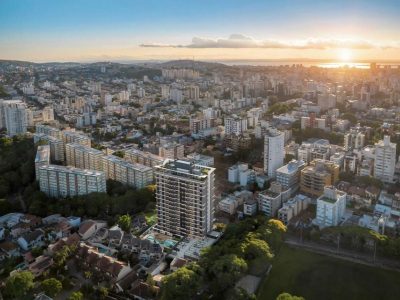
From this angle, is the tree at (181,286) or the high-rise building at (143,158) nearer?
the tree at (181,286)

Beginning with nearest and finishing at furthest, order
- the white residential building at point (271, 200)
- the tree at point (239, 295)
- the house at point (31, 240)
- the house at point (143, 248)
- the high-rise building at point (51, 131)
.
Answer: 1. the tree at point (239, 295)
2. the house at point (143, 248)
3. the house at point (31, 240)
4. the white residential building at point (271, 200)
5. the high-rise building at point (51, 131)

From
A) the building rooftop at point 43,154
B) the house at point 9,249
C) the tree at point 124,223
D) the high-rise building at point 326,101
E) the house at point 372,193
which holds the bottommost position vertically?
the house at point 9,249

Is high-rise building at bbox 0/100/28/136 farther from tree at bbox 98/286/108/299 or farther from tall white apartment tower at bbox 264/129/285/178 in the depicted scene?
tree at bbox 98/286/108/299

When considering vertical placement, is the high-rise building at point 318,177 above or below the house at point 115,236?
above

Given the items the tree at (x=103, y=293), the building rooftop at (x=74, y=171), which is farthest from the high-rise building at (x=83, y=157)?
the tree at (x=103, y=293)

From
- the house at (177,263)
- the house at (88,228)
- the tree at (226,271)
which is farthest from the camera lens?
the house at (88,228)

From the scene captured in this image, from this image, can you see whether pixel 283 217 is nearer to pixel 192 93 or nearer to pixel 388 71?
pixel 192 93

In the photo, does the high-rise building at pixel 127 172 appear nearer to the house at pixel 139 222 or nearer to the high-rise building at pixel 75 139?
the house at pixel 139 222

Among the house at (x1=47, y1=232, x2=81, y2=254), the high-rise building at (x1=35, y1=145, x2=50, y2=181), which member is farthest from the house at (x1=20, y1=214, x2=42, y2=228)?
the high-rise building at (x1=35, y1=145, x2=50, y2=181)
